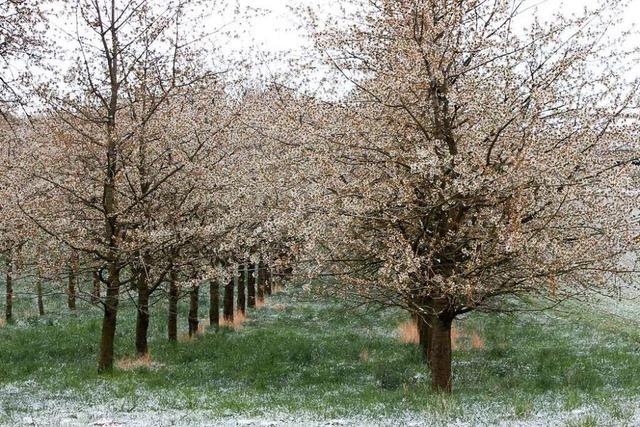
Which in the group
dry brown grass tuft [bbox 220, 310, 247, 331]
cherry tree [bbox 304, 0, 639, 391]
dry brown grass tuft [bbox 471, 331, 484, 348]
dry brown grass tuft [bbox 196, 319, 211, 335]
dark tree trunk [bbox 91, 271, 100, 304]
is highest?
cherry tree [bbox 304, 0, 639, 391]

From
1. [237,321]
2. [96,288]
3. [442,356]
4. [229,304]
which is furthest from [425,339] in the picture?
[96,288]

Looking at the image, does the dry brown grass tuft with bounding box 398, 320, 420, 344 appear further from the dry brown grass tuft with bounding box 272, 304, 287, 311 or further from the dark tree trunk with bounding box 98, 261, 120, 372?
the dark tree trunk with bounding box 98, 261, 120, 372

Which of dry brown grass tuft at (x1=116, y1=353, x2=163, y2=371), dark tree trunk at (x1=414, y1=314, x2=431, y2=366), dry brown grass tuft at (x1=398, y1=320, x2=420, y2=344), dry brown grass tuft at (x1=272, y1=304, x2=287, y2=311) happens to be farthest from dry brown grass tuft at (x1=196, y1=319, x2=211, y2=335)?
dark tree trunk at (x1=414, y1=314, x2=431, y2=366)

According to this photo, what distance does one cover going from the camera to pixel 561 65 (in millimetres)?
10125

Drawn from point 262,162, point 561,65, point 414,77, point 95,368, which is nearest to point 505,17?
point 561,65

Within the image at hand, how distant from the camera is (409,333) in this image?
64.3ft

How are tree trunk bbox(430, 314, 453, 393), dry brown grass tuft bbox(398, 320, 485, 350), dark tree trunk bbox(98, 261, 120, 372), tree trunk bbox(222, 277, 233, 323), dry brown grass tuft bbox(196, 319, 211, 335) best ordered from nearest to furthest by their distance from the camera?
tree trunk bbox(430, 314, 453, 393) → dark tree trunk bbox(98, 261, 120, 372) → dry brown grass tuft bbox(398, 320, 485, 350) → dry brown grass tuft bbox(196, 319, 211, 335) → tree trunk bbox(222, 277, 233, 323)

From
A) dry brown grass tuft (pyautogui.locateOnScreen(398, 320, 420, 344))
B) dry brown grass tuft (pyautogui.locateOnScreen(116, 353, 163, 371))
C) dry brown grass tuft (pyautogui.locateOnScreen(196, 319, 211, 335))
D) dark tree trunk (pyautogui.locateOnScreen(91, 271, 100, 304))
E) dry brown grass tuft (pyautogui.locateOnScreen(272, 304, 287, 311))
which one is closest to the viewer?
dark tree trunk (pyautogui.locateOnScreen(91, 271, 100, 304))

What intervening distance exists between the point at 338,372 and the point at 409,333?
5.40 m

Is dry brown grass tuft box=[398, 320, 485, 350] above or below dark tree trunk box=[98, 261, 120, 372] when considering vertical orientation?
below

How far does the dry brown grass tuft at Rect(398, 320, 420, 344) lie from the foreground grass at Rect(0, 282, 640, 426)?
39 cm

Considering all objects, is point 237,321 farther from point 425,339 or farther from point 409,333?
point 425,339

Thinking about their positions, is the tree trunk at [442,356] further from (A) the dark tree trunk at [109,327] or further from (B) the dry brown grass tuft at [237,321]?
(B) the dry brown grass tuft at [237,321]

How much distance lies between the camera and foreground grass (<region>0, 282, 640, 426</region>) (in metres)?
9.30
